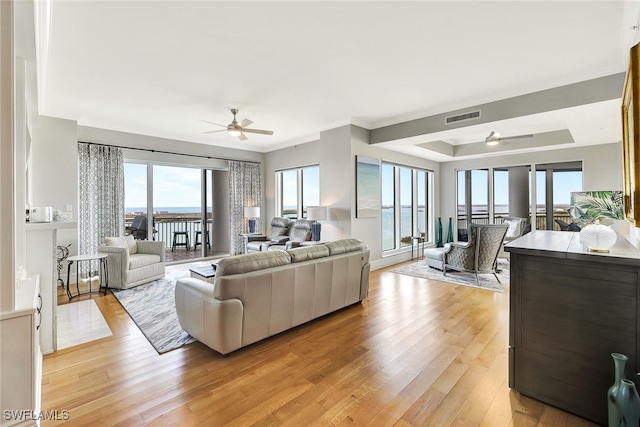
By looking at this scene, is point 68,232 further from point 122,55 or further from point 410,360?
point 410,360

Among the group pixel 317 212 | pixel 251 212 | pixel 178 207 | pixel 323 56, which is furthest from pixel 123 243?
pixel 323 56

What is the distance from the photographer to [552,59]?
3.14m

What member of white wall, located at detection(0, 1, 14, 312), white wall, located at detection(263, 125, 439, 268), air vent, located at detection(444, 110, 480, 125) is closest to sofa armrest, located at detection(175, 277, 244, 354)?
white wall, located at detection(0, 1, 14, 312)

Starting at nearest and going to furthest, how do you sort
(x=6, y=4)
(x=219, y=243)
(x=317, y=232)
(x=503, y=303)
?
(x=6, y=4)
(x=503, y=303)
(x=317, y=232)
(x=219, y=243)

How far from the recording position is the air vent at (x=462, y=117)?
4.34 m

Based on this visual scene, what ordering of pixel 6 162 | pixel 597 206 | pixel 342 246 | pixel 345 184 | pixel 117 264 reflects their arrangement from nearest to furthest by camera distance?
pixel 6 162 → pixel 597 206 → pixel 342 246 → pixel 117 264 → pixel 345 184

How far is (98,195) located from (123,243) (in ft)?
3.85

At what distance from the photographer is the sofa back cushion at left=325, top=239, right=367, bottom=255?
3.34 m

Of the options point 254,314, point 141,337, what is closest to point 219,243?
point 141,337

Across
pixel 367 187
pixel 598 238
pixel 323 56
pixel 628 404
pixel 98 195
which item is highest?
pixel 323 56

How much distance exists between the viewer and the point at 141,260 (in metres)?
4.73

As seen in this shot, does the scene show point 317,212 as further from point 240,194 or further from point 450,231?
point 450,231

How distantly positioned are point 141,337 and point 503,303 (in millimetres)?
4435

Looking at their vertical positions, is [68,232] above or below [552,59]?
below
